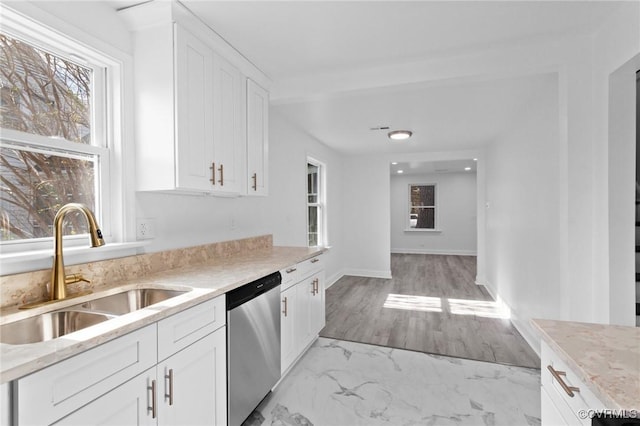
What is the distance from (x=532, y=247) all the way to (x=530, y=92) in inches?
57.9

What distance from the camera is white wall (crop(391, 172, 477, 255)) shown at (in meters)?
8.91

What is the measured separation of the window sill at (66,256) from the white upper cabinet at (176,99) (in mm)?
376

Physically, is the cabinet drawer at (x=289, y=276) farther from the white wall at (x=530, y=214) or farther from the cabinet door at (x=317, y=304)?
the white wall at (x=530, y=214)

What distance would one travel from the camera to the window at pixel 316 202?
16.7ft

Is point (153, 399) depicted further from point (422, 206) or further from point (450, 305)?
point (422, 206)

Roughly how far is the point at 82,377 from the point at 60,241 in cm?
69

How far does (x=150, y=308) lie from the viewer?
4.22 feet

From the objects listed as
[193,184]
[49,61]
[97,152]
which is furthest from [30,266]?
[49,61]

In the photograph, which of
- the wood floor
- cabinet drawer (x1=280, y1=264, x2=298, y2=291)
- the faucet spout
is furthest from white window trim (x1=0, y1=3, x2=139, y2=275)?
the wood floor

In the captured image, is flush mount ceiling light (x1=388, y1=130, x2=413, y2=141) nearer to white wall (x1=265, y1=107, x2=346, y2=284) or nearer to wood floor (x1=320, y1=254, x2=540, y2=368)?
white wall (x1=265, y1=107, x2=346, y2=284)

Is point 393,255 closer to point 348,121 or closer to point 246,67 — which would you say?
point 348,121

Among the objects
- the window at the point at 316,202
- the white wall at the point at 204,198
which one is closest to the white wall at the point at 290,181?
the white wall at the point at 204,198

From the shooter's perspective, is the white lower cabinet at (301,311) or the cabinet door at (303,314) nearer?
the white lower cabinet at (301,311)

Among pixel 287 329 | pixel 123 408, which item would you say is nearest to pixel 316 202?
pixel 287 329
